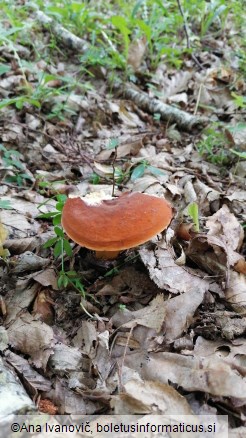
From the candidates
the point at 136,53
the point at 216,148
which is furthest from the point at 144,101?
the point at 216,148

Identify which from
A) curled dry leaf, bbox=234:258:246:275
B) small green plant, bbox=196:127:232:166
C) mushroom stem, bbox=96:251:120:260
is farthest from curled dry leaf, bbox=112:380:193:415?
small green plant, bbox=196:127:232:166

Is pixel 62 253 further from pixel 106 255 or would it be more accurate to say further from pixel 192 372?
pixel 192 372

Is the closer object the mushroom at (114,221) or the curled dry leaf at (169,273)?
the mushroom at (114,221)

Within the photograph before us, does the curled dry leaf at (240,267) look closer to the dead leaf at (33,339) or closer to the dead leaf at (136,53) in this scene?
the dead leaf at (33,339)

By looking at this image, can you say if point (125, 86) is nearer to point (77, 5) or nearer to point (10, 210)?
point (77, 5)

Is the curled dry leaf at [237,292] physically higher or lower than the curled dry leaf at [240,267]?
lower

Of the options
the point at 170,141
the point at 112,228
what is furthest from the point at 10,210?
the point at 170,141

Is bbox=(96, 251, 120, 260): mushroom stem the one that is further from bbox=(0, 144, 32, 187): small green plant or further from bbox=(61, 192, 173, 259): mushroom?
bbox=(0, 144, 32, 187): small green plant

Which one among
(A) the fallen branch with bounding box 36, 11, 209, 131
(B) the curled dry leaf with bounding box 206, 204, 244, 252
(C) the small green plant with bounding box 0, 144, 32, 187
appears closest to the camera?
(B) the curled dry leaf with bounding box 206, 204, 244, 252

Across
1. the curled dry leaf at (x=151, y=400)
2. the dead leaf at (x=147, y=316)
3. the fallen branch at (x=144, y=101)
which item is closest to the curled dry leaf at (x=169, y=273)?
the dead leaf at (x=147, y=316)
